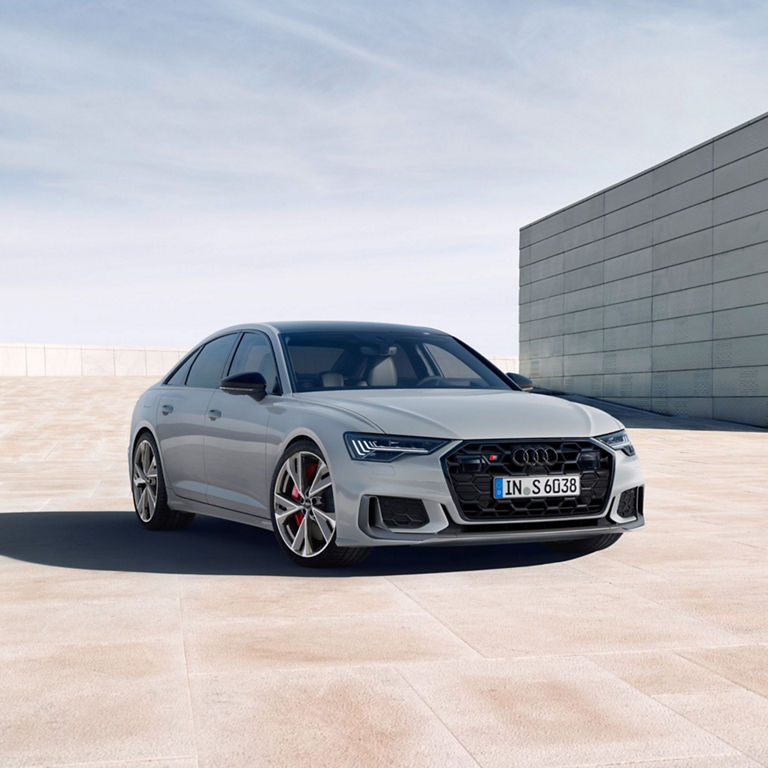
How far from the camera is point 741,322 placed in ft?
103

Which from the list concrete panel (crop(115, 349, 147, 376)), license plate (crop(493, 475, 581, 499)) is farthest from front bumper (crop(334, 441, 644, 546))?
concrete panel (crop(115, 349, 147, 376))

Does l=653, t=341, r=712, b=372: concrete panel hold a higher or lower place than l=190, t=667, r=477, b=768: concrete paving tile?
higher

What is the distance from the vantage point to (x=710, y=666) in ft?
13.6

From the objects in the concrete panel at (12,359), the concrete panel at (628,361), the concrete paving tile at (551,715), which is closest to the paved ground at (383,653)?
the concrete paving tile at (551,715)

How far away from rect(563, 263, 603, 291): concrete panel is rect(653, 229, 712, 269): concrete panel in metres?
4.11

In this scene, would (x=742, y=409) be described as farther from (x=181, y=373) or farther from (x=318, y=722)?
(x=318, y=722)

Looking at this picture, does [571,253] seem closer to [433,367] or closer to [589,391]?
[589,391]

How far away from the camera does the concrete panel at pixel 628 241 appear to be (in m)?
36.6

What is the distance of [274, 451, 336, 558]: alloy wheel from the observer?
6.16 m

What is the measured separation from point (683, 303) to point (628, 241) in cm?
416

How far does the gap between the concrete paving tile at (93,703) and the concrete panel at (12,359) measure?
2216 inches

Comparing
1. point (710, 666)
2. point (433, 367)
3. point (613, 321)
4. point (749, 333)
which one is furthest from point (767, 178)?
point (710, 666)

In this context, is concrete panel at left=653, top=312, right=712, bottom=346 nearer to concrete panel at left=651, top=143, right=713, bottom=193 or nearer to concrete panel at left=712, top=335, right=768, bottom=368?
concrete panel at left=712, top=335, right=768, bottom=368

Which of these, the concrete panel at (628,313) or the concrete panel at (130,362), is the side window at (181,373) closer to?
the concrete panel at (628,313)
